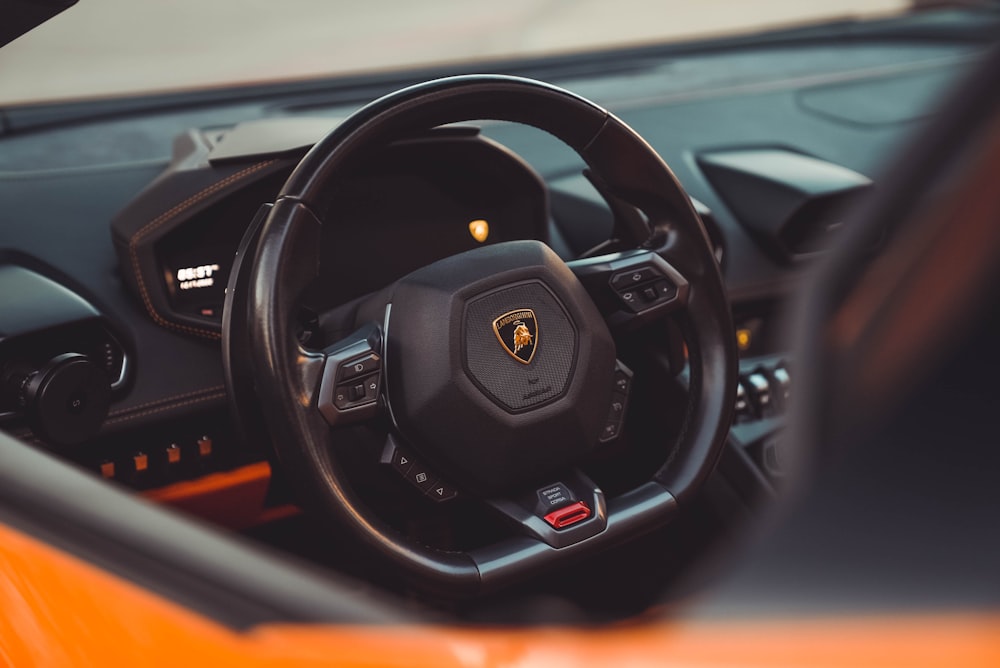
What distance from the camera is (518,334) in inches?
63.9

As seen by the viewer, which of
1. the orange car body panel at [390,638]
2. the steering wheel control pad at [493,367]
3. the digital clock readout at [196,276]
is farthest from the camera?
the digital clock readout at [196,276]

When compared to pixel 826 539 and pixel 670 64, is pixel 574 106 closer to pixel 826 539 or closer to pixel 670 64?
pixel 826 539

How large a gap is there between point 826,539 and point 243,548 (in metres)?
0.46

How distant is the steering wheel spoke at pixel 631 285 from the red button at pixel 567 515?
11.7 inches

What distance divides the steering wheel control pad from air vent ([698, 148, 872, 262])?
2.98 feet

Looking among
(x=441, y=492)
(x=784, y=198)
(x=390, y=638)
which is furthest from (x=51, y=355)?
(x=784, y=198)

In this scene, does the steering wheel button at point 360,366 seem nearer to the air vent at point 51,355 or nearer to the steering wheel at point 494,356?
the steering wheel at point 494,356

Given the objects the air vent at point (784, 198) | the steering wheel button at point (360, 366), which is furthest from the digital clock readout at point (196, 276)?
the air vent at point (784, 198)

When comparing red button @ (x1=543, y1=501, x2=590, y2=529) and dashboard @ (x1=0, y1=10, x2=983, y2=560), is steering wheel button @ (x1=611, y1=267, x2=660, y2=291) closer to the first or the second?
dashboard @ (x1=0, y1=10, x2=983, y2=560)

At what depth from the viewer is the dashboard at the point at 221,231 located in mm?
1794

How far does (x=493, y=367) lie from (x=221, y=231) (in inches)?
22.1

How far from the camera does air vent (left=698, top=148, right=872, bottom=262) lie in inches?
96.8

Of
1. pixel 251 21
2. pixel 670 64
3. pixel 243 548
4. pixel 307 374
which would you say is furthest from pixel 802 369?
pixel 670 64

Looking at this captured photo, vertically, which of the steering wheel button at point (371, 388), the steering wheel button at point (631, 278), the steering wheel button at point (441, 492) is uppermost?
the steering wheel button at point (371, 388)
